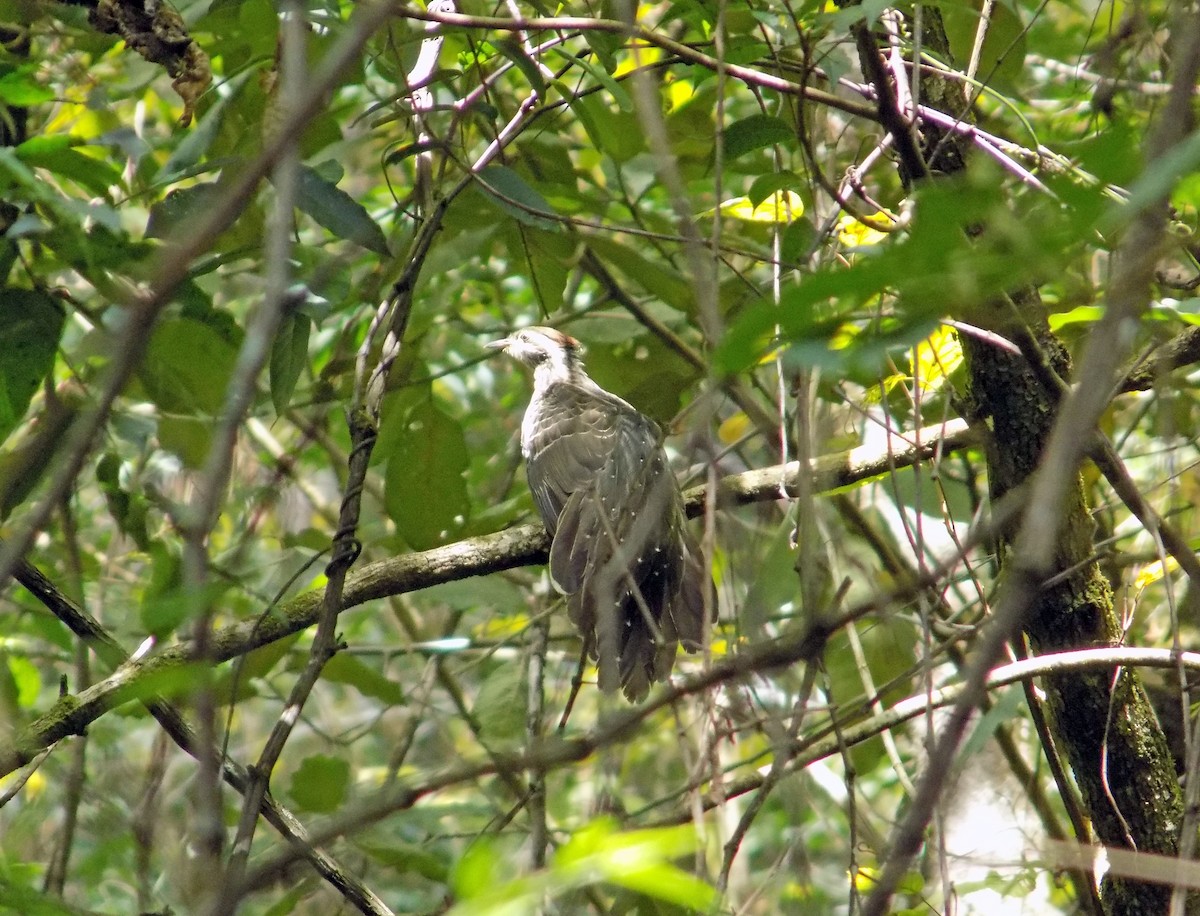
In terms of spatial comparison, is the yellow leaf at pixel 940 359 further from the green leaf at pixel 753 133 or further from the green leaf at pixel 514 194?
the green leaf at pixel 514 194

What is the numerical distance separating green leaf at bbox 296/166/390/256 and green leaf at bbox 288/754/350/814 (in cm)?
169

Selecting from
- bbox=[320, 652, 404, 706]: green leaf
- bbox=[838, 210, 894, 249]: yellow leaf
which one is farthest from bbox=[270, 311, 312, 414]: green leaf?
bbox=[838, 210, 894, 249]: yellow leaf

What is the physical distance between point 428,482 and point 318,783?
3.39 ft

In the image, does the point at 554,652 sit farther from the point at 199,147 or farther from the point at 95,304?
the point at 199,147

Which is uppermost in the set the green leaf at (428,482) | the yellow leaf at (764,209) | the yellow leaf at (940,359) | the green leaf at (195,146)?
the green leaf at (195,146)

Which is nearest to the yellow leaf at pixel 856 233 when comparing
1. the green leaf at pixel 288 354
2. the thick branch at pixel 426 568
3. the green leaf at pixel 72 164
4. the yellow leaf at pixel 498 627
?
the thick branch at pixel 426 568

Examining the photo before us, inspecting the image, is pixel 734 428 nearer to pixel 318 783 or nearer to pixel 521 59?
pixel 318 783

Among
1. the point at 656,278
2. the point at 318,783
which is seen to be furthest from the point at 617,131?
the point at 318,783

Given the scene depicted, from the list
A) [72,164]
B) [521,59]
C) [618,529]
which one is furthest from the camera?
[618,529]

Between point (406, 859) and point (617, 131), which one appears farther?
point (617, 131)

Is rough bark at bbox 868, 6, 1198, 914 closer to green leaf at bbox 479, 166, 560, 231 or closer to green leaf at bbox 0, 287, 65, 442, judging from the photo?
green leaf at bbox 479, 166, 560, 231

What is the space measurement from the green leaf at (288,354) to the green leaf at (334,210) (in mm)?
265

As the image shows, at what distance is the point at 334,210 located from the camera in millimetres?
3199

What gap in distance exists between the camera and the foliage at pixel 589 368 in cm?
134
